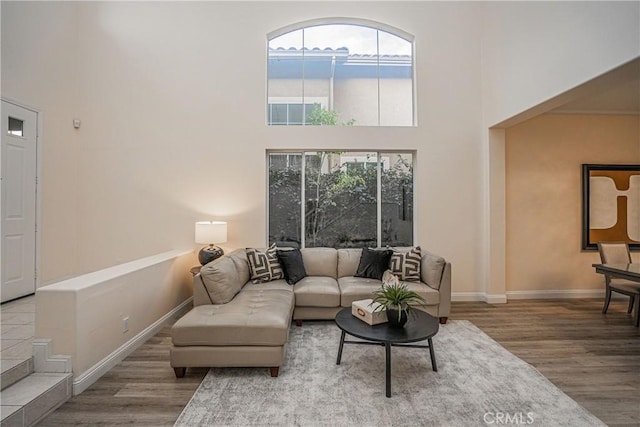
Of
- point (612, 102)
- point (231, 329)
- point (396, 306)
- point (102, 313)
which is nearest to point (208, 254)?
point (102, 313)

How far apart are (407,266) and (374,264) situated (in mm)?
427

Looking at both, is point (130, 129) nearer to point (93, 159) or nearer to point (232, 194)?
point (93, 159)

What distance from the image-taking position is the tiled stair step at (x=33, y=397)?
1.97 meters

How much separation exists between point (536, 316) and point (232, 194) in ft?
14.8

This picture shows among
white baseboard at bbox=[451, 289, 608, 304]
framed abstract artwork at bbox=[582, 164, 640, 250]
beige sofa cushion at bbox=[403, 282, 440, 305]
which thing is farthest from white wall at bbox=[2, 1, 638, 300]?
framed abstract artwork at bbox=[582, 164, 640, 250]

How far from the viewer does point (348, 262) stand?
4465mm

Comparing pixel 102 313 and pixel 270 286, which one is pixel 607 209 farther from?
pixel 102 313

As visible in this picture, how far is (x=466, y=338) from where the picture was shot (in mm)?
3408

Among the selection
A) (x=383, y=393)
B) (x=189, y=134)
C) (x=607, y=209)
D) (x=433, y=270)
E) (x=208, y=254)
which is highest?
(x=189, y=134)

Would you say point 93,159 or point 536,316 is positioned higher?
point 93,159

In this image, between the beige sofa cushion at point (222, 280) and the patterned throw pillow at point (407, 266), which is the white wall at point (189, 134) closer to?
the patterned throw pillow at point (407, 266)

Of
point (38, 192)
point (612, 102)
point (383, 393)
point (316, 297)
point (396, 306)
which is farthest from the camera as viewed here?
point (612, 102)

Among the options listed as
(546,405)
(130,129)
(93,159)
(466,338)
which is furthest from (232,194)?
(546,405)

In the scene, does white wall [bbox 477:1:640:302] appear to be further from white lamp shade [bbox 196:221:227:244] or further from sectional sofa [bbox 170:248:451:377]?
white lamp shade [bbox 196:221:227:244]
